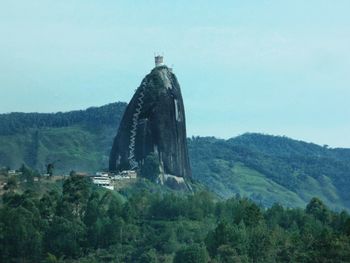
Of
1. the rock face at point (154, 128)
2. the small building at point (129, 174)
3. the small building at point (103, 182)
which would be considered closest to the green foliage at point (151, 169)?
the small building at point (129, 174)

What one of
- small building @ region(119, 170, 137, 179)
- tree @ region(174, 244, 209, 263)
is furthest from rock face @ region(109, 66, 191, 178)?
tree @ region(174, 244, 209, 263)

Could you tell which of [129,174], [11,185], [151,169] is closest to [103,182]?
[129,174]

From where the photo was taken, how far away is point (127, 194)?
135500mm

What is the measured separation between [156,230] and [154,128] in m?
53.0

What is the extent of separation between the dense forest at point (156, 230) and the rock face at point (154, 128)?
36889 millimetres

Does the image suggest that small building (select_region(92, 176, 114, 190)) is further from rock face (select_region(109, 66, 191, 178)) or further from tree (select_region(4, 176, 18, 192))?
rock face (select_region(109, 66, 191, 178))

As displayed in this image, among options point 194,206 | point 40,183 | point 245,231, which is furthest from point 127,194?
point 245,231

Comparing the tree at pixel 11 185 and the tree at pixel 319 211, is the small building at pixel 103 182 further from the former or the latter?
the tree at pixel 319 211

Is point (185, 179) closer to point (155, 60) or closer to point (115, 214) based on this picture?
point (155, 60)

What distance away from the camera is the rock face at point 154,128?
159 metres

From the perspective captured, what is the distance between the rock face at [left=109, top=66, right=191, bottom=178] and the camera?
159000 mm

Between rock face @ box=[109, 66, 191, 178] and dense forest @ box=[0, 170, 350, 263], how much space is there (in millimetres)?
36889

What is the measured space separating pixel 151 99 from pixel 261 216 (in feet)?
184

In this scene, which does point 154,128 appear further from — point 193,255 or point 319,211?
point 193,255
